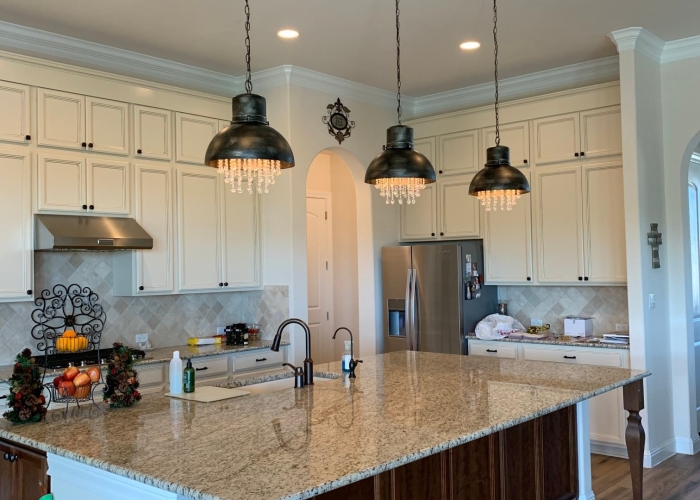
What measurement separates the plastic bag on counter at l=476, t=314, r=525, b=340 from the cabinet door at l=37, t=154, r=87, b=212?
10.8 ft

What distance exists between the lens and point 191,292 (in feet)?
17.5

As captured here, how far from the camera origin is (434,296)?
233 inches

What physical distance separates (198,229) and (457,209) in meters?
2.36

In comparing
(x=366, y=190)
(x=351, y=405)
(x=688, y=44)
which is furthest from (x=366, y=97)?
(x=351, y=405)

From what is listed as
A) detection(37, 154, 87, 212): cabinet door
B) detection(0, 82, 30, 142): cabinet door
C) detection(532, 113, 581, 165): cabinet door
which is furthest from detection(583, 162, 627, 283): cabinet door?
detection(0, 82, 30, 142): cabinet door

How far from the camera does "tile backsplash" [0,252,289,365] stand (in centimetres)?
466

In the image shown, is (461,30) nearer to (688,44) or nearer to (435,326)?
(688,44)

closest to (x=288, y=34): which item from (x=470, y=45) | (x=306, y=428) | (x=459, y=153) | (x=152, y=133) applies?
(x=152, y=133)

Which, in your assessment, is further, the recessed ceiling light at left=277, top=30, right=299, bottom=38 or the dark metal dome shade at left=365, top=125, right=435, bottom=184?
the recessed ceiling light at left=277, top=30, right=299, bottom=38

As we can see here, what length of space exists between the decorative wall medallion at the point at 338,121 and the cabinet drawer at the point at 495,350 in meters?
2.14

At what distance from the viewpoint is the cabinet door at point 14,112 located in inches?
169

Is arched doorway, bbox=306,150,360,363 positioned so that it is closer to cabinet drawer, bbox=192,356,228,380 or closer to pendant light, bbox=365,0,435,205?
cabinet drawer, bbox=192,356,228,380

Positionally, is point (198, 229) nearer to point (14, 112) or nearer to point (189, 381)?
point (14, 112)

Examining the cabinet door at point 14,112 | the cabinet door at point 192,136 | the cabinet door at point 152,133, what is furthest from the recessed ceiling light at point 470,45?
the cabinet door at point 14,112
